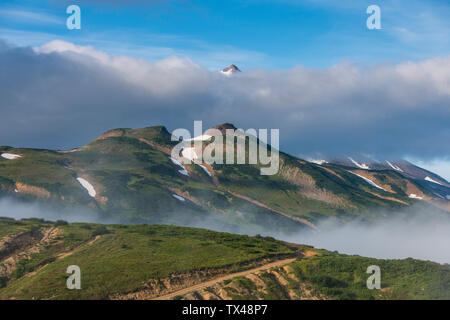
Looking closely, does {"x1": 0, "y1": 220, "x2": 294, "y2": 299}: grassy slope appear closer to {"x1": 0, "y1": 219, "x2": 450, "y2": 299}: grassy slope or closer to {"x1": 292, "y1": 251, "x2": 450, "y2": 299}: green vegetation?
{"x1": 0, "y1": 219, "x2": 450, "y2": 299}: grassy slope

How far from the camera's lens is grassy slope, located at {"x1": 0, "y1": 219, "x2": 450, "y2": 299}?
297ft

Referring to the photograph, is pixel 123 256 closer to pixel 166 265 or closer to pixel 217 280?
pixel 166 265

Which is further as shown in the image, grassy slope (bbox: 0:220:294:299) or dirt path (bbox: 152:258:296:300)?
grassy slope (bbox: 0:220:294:299)

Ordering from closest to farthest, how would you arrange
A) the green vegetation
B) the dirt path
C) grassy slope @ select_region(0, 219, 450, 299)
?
the dirt path → grassy slope @ select_region(0, 219, 450, 299) → the green vegetation

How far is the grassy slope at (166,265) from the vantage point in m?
90.5

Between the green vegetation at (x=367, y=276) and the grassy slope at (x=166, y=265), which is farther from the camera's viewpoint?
the green vegetation at (x=367, y=276)

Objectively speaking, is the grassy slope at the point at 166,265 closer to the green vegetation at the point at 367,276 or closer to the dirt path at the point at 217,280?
the green vegetation at the point at 367,276

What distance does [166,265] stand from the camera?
324ft

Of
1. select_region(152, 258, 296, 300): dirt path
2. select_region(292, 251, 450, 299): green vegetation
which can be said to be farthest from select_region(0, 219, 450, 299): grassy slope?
select_region(152, 258, 296, 300): dirt path

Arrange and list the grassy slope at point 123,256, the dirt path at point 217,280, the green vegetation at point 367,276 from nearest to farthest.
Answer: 1. the dirt path at point 217,280
2. the grassy slope at point 123,256
3. the green vegetation at point 367,276

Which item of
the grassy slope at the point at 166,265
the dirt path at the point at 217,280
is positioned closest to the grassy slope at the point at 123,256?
the grassy slope at the point at 166,265

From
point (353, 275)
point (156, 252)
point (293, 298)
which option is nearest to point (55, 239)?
point (156, 252)
